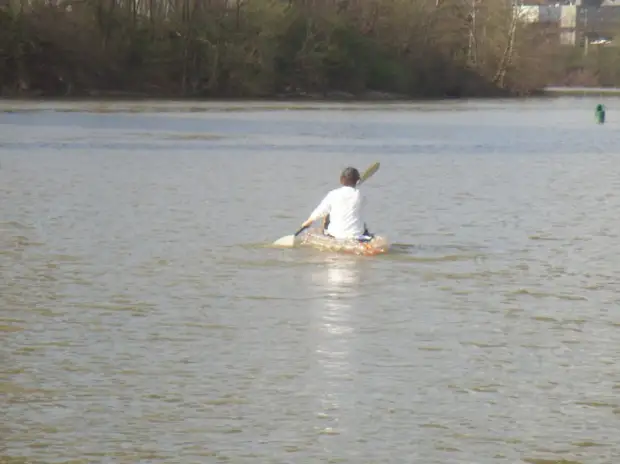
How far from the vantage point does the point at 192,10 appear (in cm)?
10388

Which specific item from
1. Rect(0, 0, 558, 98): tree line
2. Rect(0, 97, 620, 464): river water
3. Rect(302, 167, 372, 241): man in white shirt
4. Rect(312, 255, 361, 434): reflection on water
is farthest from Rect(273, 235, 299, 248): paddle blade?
Rect(0, 0, 558, 98): tree line

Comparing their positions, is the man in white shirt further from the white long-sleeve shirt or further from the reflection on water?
the reflection on water

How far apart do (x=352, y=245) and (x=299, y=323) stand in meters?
5.73

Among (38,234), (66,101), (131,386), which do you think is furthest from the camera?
(66,101)

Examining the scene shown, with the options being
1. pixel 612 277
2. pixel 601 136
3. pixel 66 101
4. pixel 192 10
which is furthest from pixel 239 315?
pixel 192 10

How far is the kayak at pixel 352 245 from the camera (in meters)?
21.4

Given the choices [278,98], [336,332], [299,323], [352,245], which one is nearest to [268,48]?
[278,98]

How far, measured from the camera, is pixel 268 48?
102 metres

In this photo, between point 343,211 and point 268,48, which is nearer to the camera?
point 343,211

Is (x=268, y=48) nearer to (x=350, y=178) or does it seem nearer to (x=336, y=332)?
(x=350, y=178)

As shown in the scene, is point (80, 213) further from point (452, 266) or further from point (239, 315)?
point (239, 315)

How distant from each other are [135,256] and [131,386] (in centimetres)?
874

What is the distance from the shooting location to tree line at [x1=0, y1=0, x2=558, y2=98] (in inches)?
3745

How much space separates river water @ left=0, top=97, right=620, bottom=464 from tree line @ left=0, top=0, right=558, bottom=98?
59.0 metres
